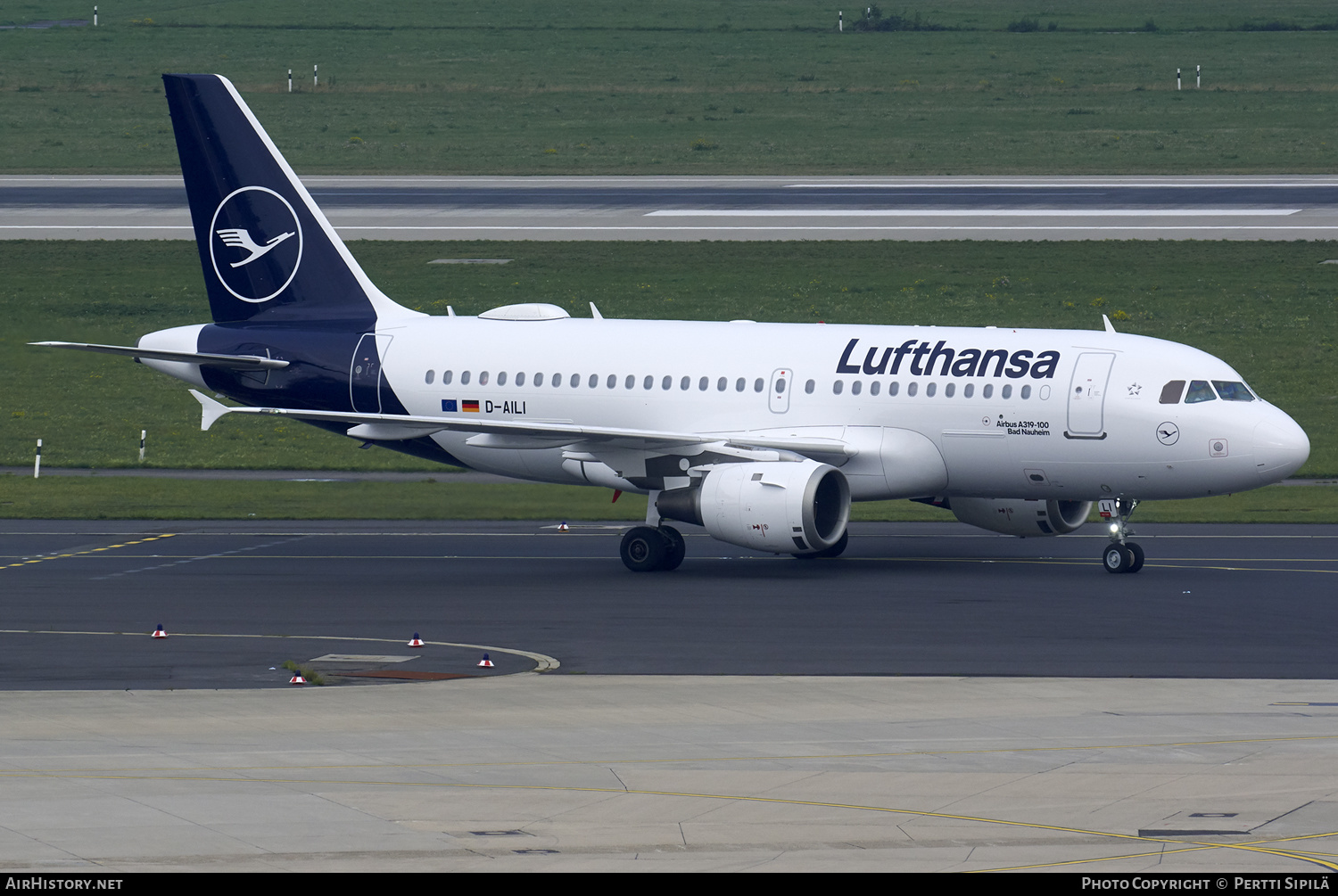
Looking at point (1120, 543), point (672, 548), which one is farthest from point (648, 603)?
point (1120, 543)

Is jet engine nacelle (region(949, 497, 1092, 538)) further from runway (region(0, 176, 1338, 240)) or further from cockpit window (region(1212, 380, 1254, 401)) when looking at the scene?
runway (region(0, 176, 1338, 240))

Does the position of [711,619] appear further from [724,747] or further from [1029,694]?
[724,747]

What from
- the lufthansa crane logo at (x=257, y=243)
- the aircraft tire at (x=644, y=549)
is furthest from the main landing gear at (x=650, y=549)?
the lufthansa crane logo at (x=257, y=243)

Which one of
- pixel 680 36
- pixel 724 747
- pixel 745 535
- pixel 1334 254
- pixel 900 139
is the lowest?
pixel 724 747

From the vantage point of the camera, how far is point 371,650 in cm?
3020

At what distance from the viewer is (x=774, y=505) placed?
1454 inches

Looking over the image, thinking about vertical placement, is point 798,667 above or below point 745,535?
below

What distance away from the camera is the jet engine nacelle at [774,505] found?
36.9 m

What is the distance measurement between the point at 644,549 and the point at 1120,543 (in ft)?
29.8

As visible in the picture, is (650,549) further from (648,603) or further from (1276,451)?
(1276,451)

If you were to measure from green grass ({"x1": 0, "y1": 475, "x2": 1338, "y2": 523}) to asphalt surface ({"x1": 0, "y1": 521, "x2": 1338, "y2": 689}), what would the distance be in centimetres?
132

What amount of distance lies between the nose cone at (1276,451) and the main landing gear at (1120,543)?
2644 mm

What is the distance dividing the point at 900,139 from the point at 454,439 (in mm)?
70244

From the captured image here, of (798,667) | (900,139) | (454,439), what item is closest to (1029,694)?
(798,667)
